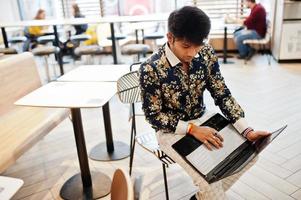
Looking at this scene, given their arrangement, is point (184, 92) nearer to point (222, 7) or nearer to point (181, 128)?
point (181, 128)

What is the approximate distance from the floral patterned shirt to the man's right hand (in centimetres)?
7

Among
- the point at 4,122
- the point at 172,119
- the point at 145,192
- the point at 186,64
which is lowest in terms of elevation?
the point at 145,192

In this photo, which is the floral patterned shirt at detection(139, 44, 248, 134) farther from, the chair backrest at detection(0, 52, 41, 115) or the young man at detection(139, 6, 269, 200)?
the chair backrest at detection(0, 52, 41, 115)

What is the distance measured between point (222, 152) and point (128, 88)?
801 millimetres

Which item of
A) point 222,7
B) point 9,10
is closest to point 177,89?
point 222,7

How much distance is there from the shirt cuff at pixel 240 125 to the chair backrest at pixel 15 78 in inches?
71.0

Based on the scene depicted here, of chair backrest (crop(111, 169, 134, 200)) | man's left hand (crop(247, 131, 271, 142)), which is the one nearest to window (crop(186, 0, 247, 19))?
man's left hand (crop(247, 131, 271, 142))

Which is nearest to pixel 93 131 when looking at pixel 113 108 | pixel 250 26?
pixel 113 108

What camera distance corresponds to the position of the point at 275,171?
7.41 feet

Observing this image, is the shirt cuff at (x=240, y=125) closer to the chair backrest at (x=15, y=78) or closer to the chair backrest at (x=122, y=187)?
the chair backrest at (x=122, y=187)

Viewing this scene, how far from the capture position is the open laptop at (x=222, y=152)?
135 cm

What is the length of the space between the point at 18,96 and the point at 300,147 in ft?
7.98

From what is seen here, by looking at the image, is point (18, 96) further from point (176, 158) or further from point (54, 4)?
point (54, 4)

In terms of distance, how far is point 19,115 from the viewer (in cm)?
243
